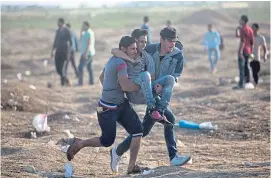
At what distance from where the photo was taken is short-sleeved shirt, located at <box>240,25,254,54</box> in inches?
634

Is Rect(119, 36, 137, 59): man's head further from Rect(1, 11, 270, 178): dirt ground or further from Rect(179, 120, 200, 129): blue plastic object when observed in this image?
Rect(179, 120, 200, 129): blue plastic object

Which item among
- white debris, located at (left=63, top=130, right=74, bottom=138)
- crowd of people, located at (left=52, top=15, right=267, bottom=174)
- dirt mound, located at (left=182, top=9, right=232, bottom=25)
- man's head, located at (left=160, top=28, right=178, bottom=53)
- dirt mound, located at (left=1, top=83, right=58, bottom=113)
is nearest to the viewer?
crowd of people, located at (left=52, top=15, right=267, bottom=174)

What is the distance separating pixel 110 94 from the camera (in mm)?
7871

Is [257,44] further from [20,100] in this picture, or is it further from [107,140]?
[107,140]

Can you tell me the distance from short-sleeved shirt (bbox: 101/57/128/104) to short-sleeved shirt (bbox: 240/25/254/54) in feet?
28.5

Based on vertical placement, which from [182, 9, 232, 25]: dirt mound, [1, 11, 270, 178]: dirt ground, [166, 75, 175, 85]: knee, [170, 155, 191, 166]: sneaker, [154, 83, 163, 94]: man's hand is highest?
[166, 75, 175, 85]: knee

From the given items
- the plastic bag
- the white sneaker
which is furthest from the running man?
the plastic bag

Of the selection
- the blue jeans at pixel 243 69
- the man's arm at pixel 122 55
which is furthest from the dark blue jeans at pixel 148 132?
the blue jeans at pixel 243 69

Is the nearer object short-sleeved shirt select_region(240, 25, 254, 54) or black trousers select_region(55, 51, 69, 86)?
short-sleeved shirt select_region(240, 25, 254, 54)

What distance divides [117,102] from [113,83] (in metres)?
0.22

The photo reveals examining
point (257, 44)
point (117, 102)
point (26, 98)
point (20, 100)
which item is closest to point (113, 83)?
point (117, 102)

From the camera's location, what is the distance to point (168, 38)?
26.6 ft

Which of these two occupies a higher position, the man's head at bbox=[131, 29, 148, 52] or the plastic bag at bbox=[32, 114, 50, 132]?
the man's head at bbox=[131, 29, 148, 52]

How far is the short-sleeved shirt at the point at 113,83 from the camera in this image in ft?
25.3
